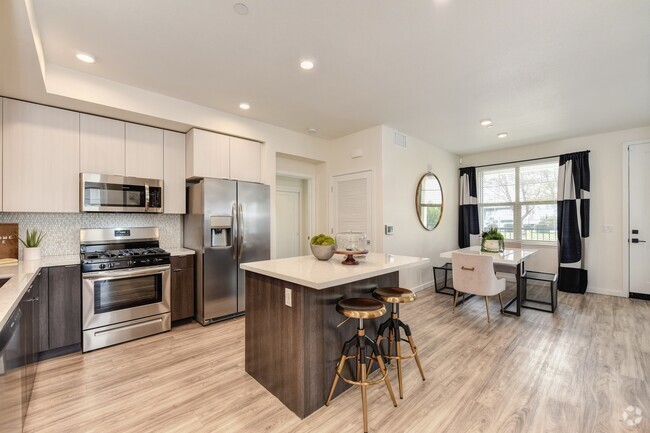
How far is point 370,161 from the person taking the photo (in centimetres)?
455

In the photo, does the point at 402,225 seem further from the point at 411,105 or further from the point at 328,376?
the point at 328,376

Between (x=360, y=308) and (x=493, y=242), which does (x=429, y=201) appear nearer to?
(x=493, y=242)

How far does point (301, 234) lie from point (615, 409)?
4.49 meters

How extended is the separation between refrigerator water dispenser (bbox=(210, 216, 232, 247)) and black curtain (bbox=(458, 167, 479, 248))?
16.5ft

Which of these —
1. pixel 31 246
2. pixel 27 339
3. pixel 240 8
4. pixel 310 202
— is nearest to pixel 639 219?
pixel 310 202

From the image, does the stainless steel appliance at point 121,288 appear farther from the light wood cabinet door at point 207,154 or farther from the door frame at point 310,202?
the door frame at point 310,202

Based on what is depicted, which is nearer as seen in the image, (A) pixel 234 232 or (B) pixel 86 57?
(B) pixel 86 57

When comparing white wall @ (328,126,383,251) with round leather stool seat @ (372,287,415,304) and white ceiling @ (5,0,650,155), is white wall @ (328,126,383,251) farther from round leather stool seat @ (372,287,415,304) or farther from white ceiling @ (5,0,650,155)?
round leather stool seat @ (372,287,415,304)

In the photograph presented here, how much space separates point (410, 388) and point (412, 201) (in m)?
3.36

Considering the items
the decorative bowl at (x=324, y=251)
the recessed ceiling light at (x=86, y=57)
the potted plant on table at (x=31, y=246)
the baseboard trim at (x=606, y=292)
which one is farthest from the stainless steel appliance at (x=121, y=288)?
the baseboard trim at (x=606, y=292)

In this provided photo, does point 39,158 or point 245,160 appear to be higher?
point 245,160

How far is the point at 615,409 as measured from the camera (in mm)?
1993

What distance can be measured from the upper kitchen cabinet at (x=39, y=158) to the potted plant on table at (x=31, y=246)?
0.98ft

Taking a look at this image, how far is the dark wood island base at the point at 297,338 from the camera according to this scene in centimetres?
193
